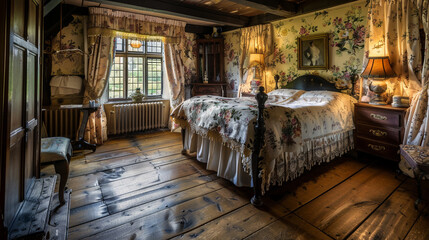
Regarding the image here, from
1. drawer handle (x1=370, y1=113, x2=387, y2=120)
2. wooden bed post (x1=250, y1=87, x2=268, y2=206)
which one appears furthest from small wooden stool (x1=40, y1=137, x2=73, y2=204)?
drawer handle (x1=370, y1=113, x2=387, y2=120)

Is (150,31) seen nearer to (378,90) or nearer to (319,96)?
(319,96)

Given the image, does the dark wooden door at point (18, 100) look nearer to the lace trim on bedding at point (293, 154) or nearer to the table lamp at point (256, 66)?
the lace trim on bedding at point (293, 154)

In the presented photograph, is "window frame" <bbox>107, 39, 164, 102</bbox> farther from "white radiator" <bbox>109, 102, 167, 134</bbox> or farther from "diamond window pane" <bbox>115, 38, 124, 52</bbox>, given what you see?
"white radiator" <bbox>109, 102, 167, 134</bbox>

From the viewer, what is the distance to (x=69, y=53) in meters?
3.97

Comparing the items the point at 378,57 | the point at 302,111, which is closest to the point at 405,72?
the point at 378,57

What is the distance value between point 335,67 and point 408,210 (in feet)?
7.56

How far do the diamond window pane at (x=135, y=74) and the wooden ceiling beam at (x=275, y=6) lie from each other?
2612mm

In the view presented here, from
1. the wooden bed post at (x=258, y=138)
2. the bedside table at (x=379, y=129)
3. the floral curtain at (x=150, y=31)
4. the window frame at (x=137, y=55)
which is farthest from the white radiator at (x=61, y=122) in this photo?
the bedside table at (x=379, y=129)

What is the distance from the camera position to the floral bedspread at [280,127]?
2.08 m

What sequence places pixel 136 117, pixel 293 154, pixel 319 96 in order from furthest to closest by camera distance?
1. pixel 136 117
2. pixel 319 96
3. pixel 293 154

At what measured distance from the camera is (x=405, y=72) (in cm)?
284

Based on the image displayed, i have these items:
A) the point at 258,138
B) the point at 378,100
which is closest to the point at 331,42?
the point at 378,100

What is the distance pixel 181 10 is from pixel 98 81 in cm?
196

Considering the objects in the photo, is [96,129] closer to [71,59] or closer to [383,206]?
[71,59]
